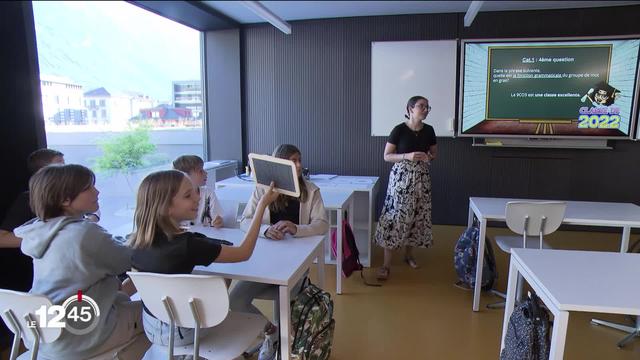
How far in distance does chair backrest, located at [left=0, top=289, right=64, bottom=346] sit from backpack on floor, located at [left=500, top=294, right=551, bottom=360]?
1538 mm

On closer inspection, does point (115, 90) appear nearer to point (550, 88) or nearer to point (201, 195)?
point (201, 195)

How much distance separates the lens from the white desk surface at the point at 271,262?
1.40 m

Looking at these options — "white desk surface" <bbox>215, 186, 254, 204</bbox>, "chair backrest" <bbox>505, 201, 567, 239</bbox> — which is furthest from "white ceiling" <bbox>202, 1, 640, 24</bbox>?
"chair backrest" <bbox>505, 201, 567, 239</bbox>

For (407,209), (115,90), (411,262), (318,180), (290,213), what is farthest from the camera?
(318,180)

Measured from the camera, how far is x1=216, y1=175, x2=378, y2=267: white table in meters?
3.18

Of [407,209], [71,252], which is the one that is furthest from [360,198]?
[71,252]

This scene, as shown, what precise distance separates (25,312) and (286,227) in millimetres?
964

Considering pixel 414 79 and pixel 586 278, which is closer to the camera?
pixel 586 278

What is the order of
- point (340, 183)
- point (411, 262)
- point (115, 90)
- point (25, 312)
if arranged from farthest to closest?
point (340, 183) → point (411, 262) → point (115, 90) → point (25, 312)

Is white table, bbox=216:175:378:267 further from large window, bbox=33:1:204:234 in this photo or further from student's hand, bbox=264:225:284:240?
student's hand, bbox=264:225:284:240

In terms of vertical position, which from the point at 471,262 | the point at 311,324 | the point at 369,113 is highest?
the point at 369,113

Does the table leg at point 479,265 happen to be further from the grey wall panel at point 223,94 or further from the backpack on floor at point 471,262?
the grey wall panel at point 223,94

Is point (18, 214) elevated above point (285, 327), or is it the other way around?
point (18, 214)

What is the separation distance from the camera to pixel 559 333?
1.24m
